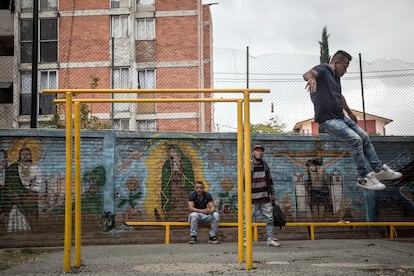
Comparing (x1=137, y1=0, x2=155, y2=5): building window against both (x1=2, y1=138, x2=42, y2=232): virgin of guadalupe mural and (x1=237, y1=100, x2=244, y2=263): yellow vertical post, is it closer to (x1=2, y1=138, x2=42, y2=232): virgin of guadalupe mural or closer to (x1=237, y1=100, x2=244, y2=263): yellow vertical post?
(x1=2, y1=138, x2=42, y2=232): virgin of guadalupe mural

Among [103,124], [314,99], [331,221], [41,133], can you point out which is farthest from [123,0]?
[314,99]

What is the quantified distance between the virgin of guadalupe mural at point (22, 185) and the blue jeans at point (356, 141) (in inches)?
287

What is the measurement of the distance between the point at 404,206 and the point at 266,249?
502 centimetres

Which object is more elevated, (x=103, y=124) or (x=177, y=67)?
(x=177, y=67)

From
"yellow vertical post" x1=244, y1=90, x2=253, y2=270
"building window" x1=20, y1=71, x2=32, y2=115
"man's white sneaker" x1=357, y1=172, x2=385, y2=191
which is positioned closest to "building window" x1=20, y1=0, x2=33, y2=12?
"building window" x1=20, y1=71, x2=32, y2=115

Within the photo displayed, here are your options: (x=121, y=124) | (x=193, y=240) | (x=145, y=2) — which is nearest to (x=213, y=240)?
(x=193, y=240)

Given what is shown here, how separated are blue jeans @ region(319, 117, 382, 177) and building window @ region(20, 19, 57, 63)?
19908 millimetres

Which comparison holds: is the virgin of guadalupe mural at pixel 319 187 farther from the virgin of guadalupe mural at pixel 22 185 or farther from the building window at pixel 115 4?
the building window at pixel 115 4

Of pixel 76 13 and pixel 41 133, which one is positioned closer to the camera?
pixel 41 133

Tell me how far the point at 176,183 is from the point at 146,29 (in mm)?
14726

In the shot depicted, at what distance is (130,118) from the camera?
13.9 metres

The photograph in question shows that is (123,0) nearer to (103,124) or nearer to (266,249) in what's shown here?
(103,124)

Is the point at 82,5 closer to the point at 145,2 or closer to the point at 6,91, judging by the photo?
the point at 145,2

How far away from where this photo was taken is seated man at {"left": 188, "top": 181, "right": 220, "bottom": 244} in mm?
9711
